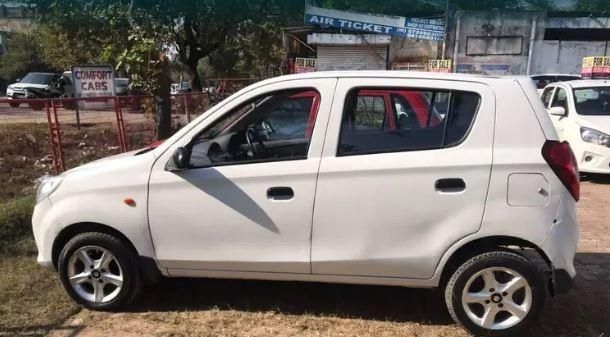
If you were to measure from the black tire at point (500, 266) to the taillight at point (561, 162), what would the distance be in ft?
1.80

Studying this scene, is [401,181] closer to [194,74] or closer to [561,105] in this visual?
[561,105]

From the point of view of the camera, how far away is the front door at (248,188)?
144 inches

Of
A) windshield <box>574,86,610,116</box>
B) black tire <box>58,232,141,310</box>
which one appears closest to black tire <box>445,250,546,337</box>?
A: black tire <box>58,232,141,310</box>

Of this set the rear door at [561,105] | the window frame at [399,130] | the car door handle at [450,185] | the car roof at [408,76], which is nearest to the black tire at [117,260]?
the car roof at [408,76]

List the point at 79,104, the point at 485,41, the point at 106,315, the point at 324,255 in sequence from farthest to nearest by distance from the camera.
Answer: the point at 485,41 < the point at 79,104 < the point at 106,315 < the point at 324,255

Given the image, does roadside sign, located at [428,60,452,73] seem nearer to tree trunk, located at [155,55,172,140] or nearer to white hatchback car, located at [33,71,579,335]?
tree trunk, located at [155,55,172,140]

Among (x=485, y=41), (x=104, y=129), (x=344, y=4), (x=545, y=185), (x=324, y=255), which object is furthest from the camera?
(x=344, y=4)

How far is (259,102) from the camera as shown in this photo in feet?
12.7

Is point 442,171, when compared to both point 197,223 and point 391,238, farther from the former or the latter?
point 197,223

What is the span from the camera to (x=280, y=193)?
3.67 m

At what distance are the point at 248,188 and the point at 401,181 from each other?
1.01 m

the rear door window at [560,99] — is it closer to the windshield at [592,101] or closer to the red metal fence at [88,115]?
the windshield at [592,101]

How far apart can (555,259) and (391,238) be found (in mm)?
1024

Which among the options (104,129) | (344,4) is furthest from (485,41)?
(104,129)
